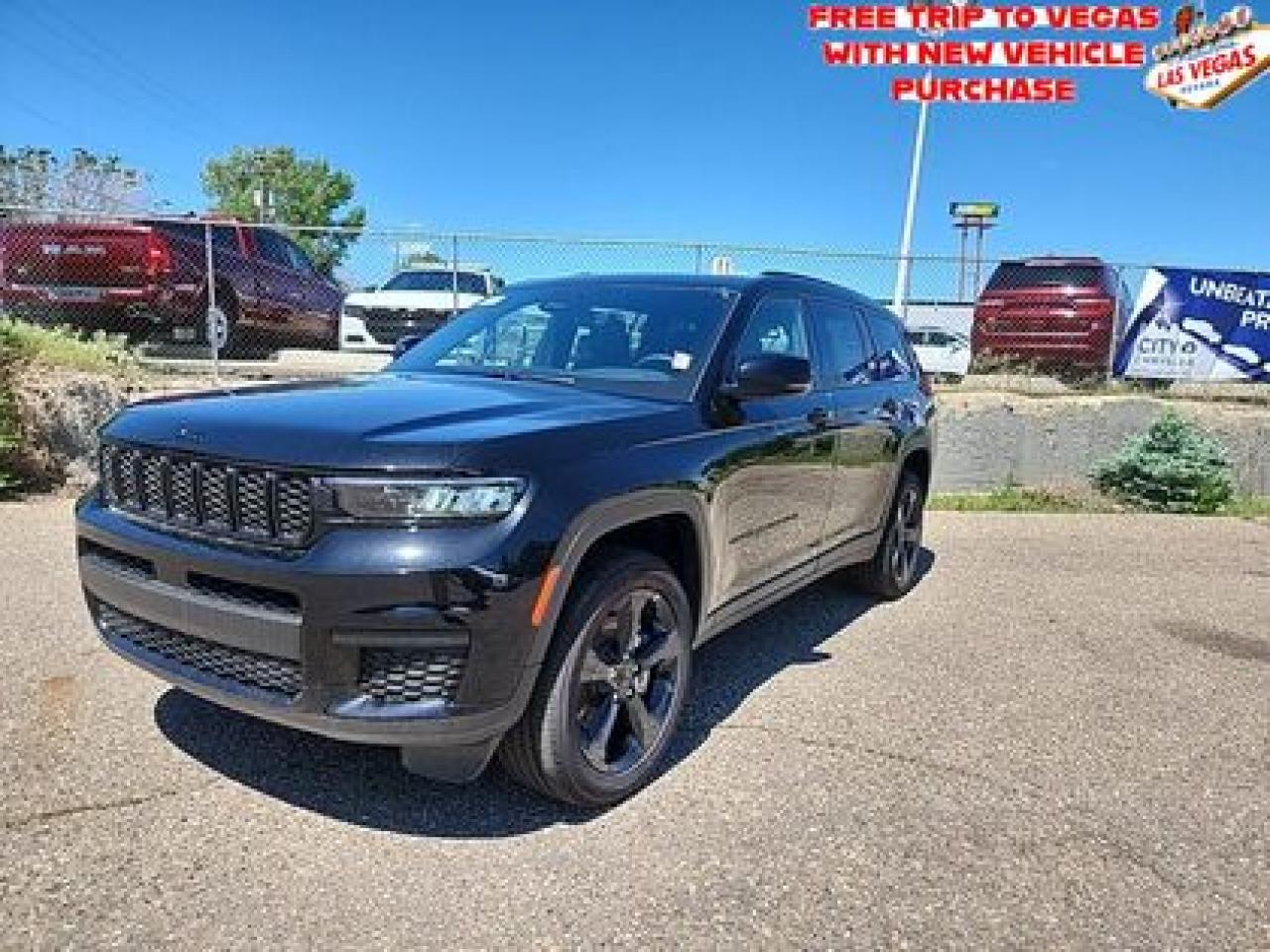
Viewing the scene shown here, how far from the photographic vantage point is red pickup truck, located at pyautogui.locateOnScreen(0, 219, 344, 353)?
982 cm

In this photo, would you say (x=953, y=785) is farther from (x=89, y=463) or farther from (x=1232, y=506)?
(x=1232, y=506)

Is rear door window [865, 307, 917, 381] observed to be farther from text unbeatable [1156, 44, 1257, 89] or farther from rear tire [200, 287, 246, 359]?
text unbeatable [1156, 44, 1257, 89]

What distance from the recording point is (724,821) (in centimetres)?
319

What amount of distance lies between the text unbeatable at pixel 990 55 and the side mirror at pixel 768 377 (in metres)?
18.5

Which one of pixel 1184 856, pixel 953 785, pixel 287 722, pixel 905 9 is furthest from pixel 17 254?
pixel 905 9

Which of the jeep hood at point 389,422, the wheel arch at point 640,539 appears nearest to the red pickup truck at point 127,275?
the jeep hood at point 389,422

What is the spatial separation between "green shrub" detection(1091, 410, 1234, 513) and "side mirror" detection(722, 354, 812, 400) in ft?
25.8

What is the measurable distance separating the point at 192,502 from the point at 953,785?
2698mm

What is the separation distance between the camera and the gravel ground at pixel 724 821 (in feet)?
8.66

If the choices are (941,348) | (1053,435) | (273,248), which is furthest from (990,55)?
(273,248)

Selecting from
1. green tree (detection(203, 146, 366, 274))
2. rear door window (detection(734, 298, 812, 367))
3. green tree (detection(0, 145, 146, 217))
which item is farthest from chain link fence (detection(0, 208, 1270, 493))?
green tree (detection(203, 146, 366, 274))

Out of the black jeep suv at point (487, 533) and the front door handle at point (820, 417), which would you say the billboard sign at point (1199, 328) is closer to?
the front door handle at point (820, 417)

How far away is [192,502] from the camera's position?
9.70ft

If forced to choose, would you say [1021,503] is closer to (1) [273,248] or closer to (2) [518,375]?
(2) [518,375]
